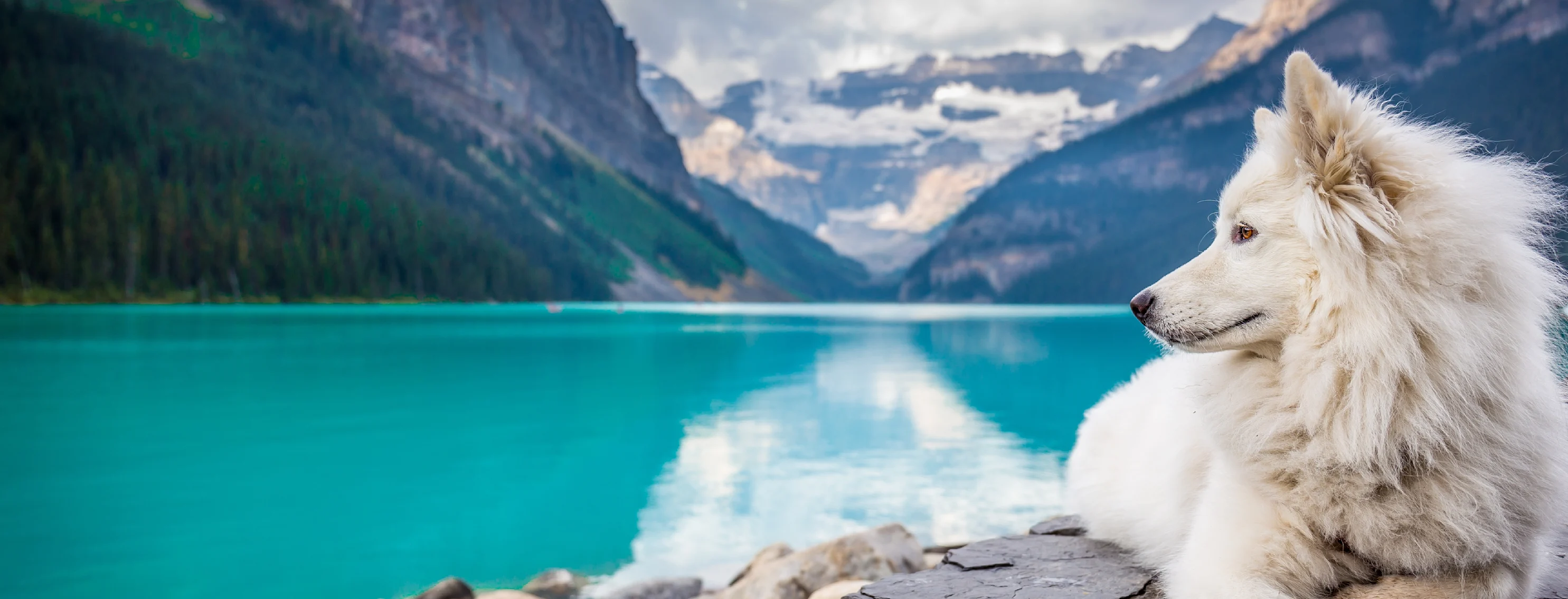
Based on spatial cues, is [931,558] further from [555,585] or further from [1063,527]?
[555,585]

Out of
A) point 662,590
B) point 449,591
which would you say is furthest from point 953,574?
point 449,591

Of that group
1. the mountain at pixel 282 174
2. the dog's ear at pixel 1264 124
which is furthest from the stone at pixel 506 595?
the mountain at pixel 282 174

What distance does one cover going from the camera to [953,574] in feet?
11.8

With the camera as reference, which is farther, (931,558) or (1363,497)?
(931,558)

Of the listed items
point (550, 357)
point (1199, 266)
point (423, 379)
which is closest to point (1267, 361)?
point (1199, 266)

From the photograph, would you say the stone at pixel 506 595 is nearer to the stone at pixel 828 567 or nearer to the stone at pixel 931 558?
the stone at pixel 828 567

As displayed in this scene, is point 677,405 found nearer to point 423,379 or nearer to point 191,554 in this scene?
point 423,379

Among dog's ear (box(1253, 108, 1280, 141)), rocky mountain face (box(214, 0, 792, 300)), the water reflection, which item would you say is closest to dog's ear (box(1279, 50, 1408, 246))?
dog's ear (box(1253, 108, 1280, 141))

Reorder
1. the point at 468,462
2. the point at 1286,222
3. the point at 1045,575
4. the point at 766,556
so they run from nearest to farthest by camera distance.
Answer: the point at 1286,222, the point at 1045,575, the point at 766,556, the point at 468,462

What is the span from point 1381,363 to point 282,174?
12570 centimetres

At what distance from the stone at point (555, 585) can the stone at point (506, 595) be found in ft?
2.38

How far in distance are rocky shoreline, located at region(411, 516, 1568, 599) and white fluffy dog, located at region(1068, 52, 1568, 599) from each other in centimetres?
22

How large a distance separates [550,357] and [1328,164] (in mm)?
34670

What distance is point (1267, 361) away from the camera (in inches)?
89.8
